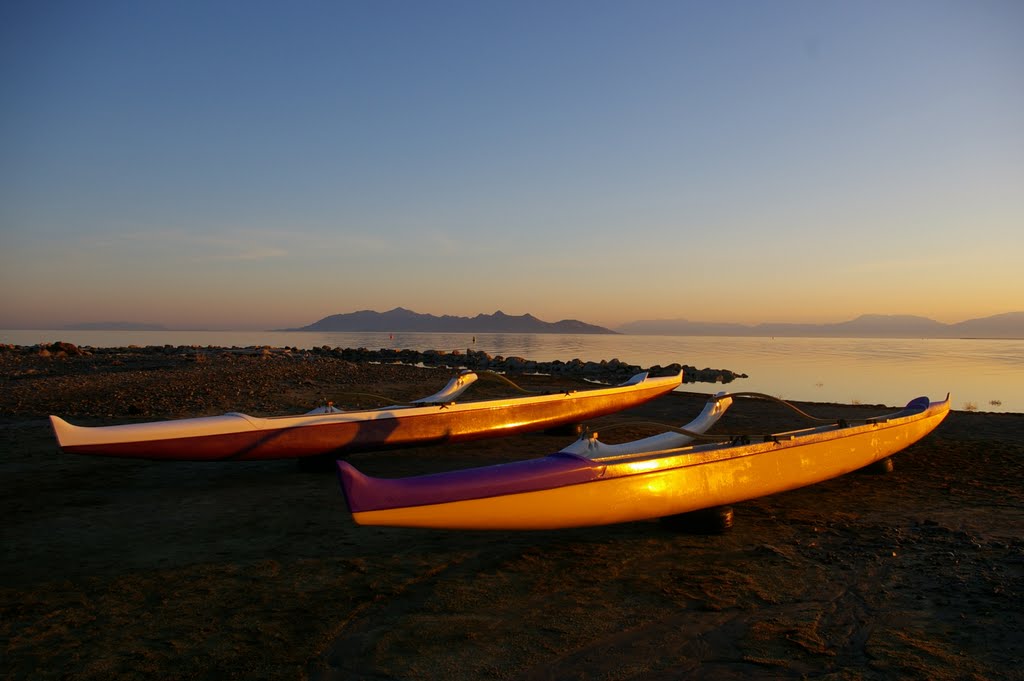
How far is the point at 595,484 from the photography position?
14.2 feet

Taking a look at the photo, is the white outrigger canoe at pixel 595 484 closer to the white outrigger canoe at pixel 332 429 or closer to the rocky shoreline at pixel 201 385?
the white outrigger canoe at pixel 332 429

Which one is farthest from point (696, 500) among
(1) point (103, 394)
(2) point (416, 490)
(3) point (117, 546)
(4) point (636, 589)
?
(1) point (103, 394)

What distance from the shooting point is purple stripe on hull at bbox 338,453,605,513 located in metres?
3.72

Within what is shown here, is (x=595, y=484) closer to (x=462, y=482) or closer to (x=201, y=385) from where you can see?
(x=462, y=482)

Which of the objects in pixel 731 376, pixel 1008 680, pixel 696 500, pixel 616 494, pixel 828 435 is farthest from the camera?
pixel 731 376

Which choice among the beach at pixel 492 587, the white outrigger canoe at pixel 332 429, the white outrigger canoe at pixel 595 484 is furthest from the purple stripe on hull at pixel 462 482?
the white outrigger canoe at pixel 332 429

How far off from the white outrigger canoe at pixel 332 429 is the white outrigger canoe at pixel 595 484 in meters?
3.19

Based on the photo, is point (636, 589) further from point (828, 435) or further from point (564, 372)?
point (564, 372)

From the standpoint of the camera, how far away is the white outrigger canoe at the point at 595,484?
383cm

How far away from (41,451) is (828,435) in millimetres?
9315

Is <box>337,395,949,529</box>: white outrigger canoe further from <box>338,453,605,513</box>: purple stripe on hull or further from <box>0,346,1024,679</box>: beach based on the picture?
<box>0,346,1024,679</box>: beach

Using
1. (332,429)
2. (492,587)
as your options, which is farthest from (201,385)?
(492,587)

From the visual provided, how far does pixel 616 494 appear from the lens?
4.41m

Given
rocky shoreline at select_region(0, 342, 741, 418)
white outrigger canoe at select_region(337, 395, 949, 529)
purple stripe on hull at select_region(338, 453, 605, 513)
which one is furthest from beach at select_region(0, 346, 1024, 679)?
rocky shoreline at select_region(0, 342, 741, 418)
